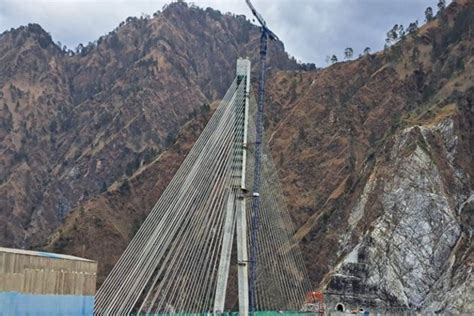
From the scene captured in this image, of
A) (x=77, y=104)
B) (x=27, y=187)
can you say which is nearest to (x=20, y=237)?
(x=27, y=187)

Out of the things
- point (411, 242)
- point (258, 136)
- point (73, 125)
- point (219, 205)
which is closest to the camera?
point (219, 205)

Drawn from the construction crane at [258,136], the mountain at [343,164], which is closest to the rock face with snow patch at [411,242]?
the mountain at [343,164]

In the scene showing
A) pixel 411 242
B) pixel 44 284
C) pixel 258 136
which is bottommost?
pixel 44 284

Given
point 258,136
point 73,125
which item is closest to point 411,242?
point 258,136

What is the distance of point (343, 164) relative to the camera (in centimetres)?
10712

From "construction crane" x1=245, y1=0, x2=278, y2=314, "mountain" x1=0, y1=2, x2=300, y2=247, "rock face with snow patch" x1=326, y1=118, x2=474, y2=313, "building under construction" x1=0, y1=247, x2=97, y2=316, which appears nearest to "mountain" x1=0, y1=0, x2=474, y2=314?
"rock face with snow patch" x1=326, y1=118, x2=474, y2=313

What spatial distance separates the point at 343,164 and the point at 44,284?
74875mm

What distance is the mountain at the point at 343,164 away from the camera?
79.2 metres

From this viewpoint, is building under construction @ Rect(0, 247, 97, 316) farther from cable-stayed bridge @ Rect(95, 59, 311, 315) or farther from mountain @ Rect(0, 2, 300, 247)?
mountain @ Rect(0, 2, 300, 247)

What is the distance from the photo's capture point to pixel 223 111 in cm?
5281

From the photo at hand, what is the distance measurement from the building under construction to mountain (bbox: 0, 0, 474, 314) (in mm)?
42410

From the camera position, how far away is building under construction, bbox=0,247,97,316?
33406 millimetres

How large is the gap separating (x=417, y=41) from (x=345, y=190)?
103 ft

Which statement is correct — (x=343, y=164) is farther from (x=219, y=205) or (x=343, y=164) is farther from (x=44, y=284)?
(x=44, y=284)
